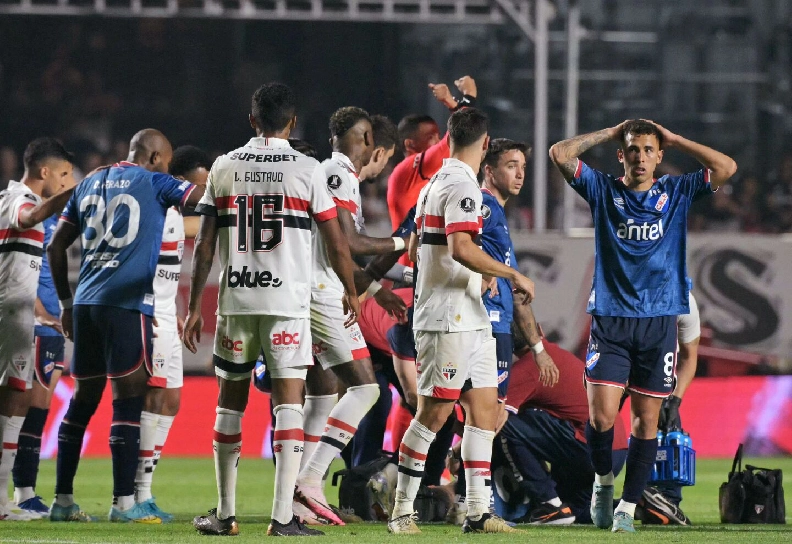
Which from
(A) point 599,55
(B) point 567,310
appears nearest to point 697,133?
(A) point 599,55

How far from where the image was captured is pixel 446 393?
674 cm

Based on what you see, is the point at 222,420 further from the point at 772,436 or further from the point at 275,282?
the point at 772,436

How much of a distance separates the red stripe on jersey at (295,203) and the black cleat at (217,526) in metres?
1.56

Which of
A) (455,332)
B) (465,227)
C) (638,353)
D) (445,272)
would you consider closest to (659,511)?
(638,353)

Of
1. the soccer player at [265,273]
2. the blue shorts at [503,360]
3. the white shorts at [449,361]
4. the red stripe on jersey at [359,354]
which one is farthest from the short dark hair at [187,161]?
the white shorts at [449,361]

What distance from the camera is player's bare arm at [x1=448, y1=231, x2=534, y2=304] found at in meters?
6.56

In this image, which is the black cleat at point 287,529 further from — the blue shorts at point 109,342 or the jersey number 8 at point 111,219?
the jersey number 8 at point 111,219

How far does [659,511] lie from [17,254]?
14.3 ft

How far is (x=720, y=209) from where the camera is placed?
57.8 ft

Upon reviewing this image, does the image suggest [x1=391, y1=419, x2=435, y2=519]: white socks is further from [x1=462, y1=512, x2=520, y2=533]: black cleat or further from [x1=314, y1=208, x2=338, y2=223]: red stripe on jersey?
[x1=314, y1=208, x2=338, y2=223]: red stripe on jersey

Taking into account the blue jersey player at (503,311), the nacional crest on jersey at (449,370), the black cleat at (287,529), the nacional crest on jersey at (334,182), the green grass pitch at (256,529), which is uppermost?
the nacional crest on jersey at (334,182)

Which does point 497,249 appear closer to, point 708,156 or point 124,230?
point 708,156

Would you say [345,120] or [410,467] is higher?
[345,120]

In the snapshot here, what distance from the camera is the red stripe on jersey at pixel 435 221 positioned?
6.86 metres
